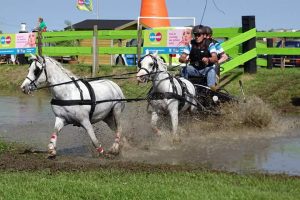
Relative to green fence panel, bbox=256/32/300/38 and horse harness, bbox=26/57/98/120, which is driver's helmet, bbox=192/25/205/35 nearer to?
horse harness, bbox=26/57/98/120

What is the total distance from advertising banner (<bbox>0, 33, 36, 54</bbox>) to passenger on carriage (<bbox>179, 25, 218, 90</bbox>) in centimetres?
1615

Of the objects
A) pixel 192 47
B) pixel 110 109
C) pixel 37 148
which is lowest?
pixel 37 148

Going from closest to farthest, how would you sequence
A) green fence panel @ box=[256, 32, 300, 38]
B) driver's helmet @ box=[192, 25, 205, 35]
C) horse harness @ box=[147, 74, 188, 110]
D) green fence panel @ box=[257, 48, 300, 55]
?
horse harness @ box=[147, 74, 188, 110], driver's helmet @ box=[192, 25, 205, 35], green fence panel @ box=[256, 32, 300, 38], green fence panel @ box=[257, 48, 300, 55]

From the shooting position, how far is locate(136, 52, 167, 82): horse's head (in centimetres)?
1087

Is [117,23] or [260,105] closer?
[260,105]

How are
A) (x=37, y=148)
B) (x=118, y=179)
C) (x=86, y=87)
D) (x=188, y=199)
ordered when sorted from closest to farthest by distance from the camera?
(x=188, y=199)
(x=118, y=179)
(x=86, y=87)
(x=37, y=148)

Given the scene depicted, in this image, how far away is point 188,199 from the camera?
21.6 feet

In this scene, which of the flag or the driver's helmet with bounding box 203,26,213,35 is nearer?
the driver's helmet with bounding box 203,26,213,35

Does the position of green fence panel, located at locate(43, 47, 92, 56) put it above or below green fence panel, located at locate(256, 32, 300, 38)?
below

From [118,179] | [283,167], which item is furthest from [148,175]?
[283,167]

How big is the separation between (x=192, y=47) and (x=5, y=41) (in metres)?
19.4

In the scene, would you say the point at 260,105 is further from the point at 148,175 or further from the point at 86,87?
the point at 148,175

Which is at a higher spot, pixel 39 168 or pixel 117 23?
pixel 117 23

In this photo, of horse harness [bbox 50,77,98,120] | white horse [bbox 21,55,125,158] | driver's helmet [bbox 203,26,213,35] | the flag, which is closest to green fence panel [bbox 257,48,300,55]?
driver's helmet [bbox 203,26,213,35]
